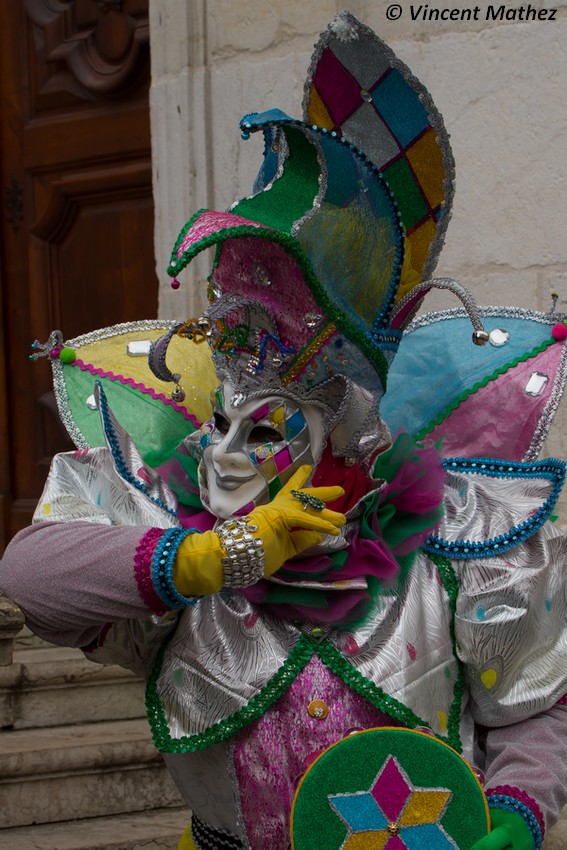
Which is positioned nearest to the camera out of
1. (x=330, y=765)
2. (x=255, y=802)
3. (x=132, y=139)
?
(x=330, y=765)

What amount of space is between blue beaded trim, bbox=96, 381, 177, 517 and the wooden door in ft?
4.56

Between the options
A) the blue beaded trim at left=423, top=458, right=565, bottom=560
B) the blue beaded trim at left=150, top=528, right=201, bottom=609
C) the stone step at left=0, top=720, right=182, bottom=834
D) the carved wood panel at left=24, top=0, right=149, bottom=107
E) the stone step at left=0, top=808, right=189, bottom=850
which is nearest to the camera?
the blue beaded trim at left=150, top=528, right=201, bottom=609

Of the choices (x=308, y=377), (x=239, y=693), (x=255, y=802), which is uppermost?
(x=308, y=377)

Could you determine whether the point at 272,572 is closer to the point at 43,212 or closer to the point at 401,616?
the point at 401,616

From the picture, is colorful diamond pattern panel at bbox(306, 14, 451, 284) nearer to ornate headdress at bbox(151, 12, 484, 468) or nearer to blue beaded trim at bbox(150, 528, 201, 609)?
ornate headdress at bbox(151, 12, 484, 468)

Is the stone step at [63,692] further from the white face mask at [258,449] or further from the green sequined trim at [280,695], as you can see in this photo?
the white face mask at [258,449]

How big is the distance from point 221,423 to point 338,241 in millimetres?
301

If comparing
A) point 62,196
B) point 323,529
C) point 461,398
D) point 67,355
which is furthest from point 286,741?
point 62,196

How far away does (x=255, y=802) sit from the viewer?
66.2 inches

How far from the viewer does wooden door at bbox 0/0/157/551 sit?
3.14 meters

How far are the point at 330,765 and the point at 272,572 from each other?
0.25 metres

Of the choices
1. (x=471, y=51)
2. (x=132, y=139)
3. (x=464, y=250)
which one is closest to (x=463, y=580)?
(x=464, y=250)

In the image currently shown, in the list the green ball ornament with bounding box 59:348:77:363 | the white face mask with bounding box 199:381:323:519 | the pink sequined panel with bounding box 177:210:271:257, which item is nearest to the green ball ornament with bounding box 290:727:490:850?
the white face mask with bounding box 199:381:323:519

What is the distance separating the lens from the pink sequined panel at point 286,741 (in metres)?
1.67
